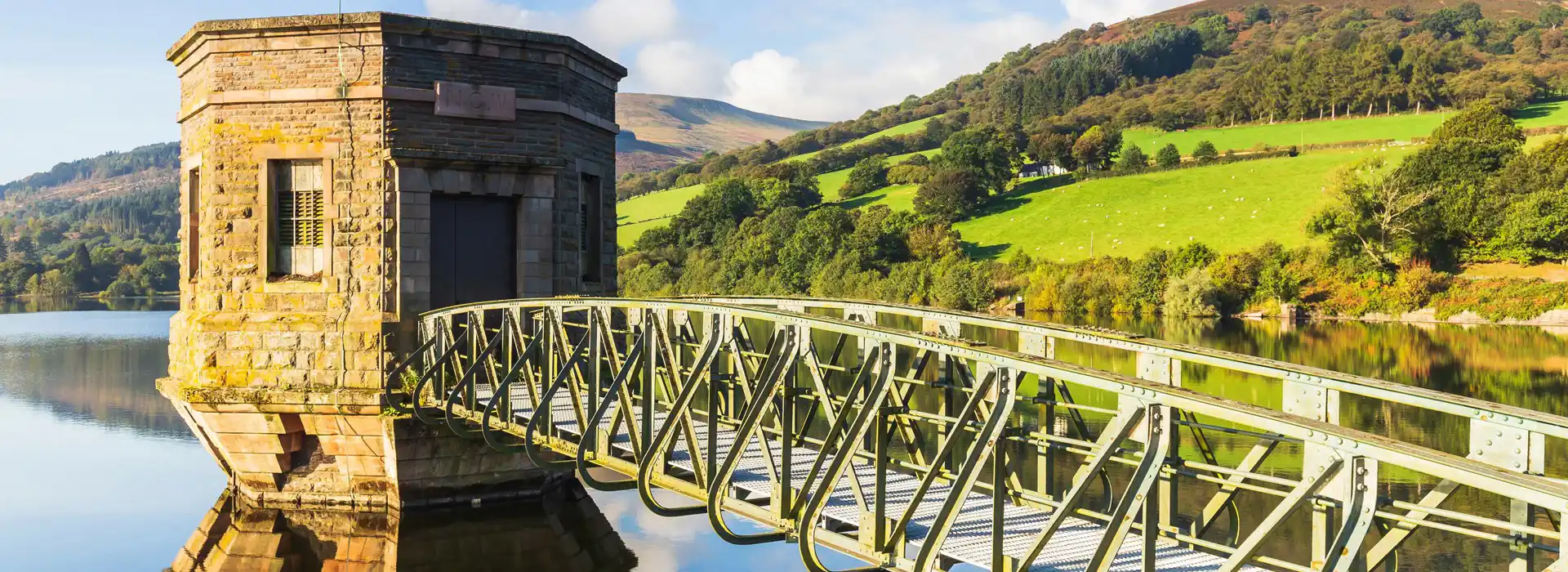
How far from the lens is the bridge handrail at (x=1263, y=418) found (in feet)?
13.0

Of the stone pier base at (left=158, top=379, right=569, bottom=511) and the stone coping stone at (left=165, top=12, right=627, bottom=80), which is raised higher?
the stone coping stone at (left=165, top=12, right=627, bottom=80)

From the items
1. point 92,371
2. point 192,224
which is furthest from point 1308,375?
point 92,371

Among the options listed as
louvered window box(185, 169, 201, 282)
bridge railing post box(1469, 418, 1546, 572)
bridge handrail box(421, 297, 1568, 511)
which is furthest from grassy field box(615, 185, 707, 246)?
bridge railing post box(1469, 418, 1546, 572)

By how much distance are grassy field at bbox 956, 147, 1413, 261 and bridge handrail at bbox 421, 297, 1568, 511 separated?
60.1 metres

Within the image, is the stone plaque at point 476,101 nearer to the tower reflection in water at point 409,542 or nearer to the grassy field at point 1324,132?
the tower reflection in water at point 409,542

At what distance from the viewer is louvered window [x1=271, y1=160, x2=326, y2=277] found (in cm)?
1546

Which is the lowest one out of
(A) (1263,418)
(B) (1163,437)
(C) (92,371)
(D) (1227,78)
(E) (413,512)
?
(C) (92,371)

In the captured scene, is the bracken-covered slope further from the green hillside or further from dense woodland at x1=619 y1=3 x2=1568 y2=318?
the green hillside

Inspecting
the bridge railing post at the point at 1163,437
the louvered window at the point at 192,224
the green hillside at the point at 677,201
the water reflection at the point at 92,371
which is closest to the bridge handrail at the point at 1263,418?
the bridge railing post at the point at 1163,437

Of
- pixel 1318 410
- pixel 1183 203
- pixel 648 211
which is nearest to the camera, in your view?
pixel 1318 410

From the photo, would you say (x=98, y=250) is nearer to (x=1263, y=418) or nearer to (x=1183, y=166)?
(x=1183, y=166)

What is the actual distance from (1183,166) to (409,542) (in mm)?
79290

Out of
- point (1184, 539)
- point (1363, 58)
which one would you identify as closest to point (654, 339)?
point (1184, 539)

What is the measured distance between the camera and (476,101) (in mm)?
15383
